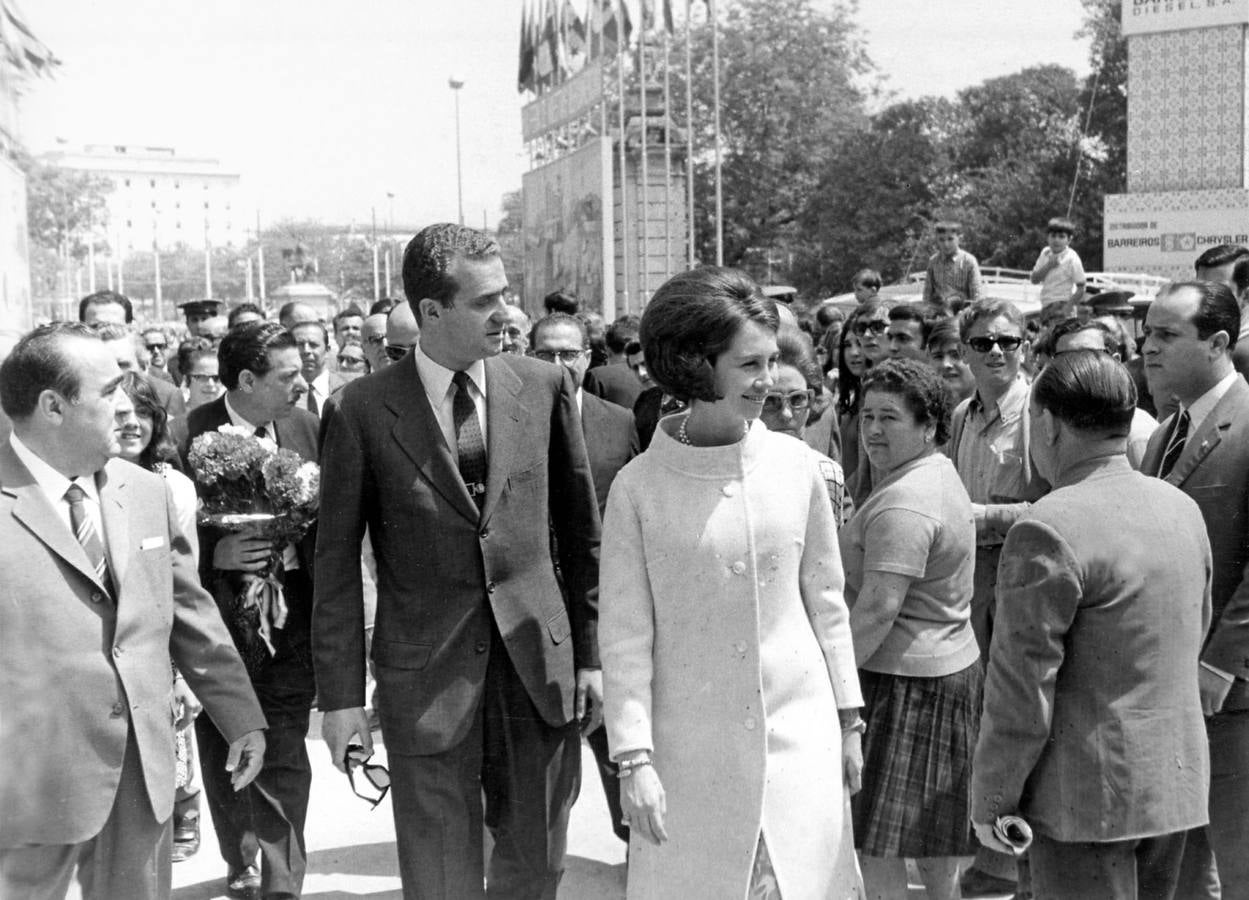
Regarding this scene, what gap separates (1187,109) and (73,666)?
3493cm


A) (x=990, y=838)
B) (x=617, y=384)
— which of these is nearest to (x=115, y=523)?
(x=990, y=838)

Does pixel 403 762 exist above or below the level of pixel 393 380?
below

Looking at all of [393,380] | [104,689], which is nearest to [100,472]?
[104,689]

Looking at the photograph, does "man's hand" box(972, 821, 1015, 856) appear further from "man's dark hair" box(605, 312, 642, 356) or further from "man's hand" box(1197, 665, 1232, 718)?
"man's dark hair" box(605, 312, 642, 356)

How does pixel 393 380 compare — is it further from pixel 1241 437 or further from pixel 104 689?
pixel 1241 437

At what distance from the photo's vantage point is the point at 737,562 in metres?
2.84

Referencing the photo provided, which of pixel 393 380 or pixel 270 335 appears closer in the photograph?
pixel 393 380

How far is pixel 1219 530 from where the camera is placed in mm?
3598

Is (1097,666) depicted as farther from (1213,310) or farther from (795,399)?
(795,399)

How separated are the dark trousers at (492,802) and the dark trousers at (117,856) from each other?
1.89ft

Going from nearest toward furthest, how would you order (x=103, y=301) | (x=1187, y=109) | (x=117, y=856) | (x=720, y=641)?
(x=720, y=641) < (x=117, y=856) < (x=103, y=301) < (x=1187, y=109)

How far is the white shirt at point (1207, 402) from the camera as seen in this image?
12.4 ft

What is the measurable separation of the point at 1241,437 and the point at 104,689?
2.81 meters

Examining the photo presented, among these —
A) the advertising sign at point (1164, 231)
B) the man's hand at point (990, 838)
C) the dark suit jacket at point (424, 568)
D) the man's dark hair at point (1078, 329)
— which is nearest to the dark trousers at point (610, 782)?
the dark suit jacket at point (424, 568)
